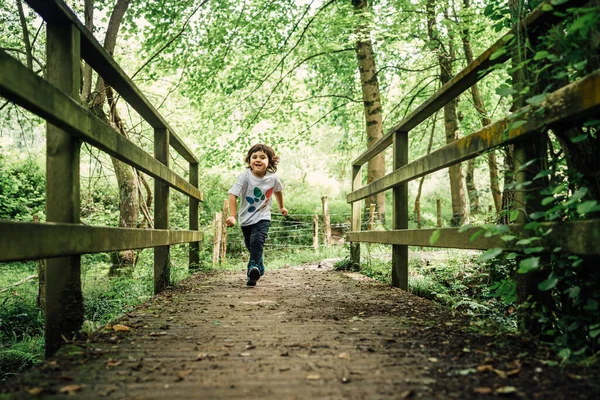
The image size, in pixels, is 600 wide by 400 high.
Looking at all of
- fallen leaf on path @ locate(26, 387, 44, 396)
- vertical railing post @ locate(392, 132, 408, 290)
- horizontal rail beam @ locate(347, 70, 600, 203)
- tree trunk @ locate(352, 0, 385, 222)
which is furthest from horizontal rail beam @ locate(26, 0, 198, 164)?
tree trunk @ locate(352, 0, 385, 222)

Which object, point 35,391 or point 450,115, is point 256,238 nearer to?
point 35,391

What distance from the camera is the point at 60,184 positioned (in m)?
2.31

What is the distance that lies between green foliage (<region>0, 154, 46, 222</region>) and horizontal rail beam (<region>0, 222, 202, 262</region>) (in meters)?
12.9

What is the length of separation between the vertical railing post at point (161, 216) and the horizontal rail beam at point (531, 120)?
8.05 ft

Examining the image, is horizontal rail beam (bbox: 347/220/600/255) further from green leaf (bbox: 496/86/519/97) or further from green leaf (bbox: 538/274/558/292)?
green leaf (bbox: 496/86/519/97)

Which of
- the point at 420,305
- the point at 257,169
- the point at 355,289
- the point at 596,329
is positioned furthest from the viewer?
the point at 257,169

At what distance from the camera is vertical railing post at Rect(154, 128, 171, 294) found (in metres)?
4.46

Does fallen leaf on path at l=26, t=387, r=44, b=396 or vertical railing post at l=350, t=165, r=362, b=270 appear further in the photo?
vertical railing post at l=350, t=165, r=362, b=270

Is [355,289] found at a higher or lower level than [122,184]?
lower

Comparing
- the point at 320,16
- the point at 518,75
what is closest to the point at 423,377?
the point at 518,75

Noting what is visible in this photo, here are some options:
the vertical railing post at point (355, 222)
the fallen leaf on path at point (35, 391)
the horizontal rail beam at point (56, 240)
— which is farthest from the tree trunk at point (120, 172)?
the fallen leaf on path at point (35, 391)

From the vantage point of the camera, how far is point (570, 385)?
159cm

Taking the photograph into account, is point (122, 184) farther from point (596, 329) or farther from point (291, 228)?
point (291, 228)

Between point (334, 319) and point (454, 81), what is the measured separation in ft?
5.34
